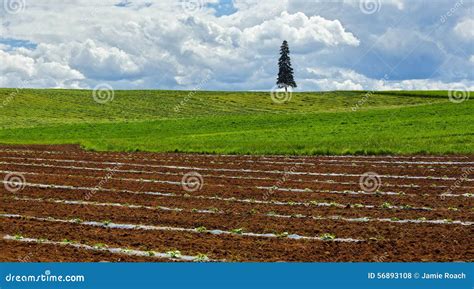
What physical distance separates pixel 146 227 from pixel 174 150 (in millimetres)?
20143

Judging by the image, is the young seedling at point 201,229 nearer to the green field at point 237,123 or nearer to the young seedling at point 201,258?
the young seedling at point 201,258

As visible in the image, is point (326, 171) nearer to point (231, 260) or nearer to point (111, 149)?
point (231, 260)

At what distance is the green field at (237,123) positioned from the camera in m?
33.5

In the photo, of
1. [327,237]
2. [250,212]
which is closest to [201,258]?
[327,237]

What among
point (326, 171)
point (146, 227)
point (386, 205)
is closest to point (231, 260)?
point (146, 227)

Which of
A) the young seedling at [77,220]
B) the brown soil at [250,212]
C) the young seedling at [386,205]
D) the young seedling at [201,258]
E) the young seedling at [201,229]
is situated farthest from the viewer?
the young seedling at [386,205]

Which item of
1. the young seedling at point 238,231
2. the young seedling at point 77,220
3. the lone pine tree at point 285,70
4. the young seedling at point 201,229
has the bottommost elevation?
the young seedling at point 238,231

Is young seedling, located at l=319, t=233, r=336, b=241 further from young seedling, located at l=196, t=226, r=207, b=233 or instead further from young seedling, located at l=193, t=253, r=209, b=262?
young seedling, located at l=193, t=253, r=209, b=262

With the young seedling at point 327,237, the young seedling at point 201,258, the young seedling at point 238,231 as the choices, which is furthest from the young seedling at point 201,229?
the young seedling at point 327,237

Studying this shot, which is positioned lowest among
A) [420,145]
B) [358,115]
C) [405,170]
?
[405,170]

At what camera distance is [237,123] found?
2130 inches

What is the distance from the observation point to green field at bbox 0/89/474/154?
33500 millimetres

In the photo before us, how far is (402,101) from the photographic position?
284 ft

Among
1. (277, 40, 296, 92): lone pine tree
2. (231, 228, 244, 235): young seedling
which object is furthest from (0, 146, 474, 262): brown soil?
(277, 40, 296, 92): lone pine tree
